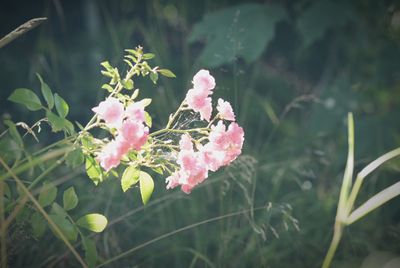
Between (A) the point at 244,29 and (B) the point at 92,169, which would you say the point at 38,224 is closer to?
(B) the point at 92,169

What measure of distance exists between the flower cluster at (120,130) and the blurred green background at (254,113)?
1.25 ft

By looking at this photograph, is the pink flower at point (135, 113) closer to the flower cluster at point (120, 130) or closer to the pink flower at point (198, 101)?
the flower cluster at point (120, 130)

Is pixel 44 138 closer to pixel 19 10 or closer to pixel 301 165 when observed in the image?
pixel 19 10

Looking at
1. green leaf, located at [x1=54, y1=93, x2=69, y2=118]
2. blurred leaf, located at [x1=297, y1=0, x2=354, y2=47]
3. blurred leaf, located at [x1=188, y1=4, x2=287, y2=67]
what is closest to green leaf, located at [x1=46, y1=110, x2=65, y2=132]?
green leaf, located at [x1=54, y1=93, x2=69, y2=118]

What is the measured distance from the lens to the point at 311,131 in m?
2.33

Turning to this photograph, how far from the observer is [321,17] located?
89.8 inches

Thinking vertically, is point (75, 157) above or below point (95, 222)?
above

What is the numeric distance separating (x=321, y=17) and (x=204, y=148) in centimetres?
144

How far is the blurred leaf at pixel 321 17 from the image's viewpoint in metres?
2.26

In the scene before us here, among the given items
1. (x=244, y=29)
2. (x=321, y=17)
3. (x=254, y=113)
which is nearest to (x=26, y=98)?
(x=244, y=29)

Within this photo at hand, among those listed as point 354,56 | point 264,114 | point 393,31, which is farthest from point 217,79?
point 393,31

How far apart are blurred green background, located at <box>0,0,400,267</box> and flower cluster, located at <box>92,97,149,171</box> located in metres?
0.38

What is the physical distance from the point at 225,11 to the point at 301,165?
74 cm

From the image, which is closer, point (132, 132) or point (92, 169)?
point (132, 132)
